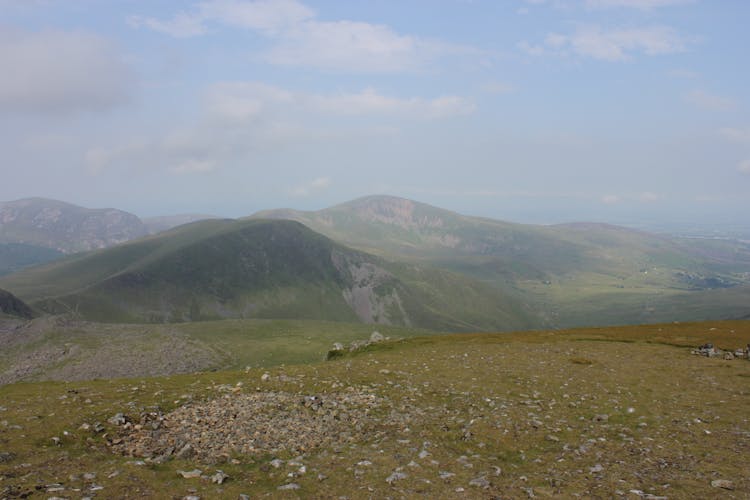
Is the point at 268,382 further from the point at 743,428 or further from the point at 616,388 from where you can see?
the point at 743,428

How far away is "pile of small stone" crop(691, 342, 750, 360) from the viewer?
3656 centimetres

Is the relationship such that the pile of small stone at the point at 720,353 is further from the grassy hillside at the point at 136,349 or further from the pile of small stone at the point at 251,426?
the grassy hillside at the point at 136,349

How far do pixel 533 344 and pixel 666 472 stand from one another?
3366 cm

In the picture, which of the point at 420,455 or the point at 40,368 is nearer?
the point at 420,455

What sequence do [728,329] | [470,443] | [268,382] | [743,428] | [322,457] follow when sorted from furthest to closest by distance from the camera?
[728,329]
[268,382]
[743,428]
[470,443]
[322,457]

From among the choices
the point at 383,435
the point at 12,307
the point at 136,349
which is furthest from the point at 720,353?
the point at 12,307

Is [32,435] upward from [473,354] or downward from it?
upward

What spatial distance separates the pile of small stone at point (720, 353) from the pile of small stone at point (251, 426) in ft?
114

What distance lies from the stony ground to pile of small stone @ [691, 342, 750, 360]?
6.99m

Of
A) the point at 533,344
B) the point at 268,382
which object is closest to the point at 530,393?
the point at 268,382

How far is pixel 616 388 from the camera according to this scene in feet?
86.0

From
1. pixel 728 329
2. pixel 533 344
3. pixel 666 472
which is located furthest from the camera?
pixel 728 329

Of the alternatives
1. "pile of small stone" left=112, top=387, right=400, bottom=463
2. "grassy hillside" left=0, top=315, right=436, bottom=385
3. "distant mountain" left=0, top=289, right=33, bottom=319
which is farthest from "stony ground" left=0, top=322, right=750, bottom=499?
"distant mountain" left=0, top=289, right=33, bottom=319

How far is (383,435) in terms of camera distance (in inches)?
712
